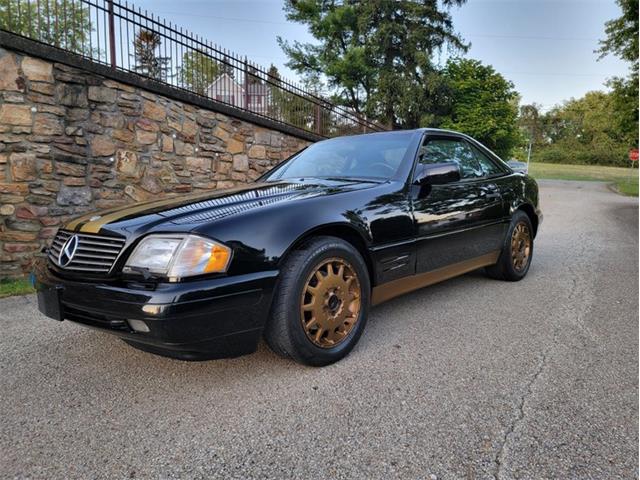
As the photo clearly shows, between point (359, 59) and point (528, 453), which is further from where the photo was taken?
point (359, 59)

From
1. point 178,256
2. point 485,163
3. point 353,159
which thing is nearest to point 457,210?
point 353,159

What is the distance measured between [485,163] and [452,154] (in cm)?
60

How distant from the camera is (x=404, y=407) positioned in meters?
2.18

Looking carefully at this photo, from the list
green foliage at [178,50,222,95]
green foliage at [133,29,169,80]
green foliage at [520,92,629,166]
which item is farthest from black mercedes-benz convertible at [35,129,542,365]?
green foliage at [520,92,629,166]

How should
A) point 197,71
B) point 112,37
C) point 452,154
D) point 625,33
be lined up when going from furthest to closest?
point 625,33
point 197,71
point 112,37
point 452,154

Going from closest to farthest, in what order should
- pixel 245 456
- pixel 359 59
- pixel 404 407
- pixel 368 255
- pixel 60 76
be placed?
pixel 245 456, pixel 404 407, pixel 368 255, pixel 60 76, pixel 359 59

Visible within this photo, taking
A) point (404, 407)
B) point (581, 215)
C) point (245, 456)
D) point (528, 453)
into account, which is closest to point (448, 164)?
point (404, 407)

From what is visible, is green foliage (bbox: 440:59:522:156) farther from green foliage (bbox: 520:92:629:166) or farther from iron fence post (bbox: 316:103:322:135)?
green foliage (bbox: 520:92:629:166)

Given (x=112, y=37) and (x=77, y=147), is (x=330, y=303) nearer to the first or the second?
(x=77, y=147)

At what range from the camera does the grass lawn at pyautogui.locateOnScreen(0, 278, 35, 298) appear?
13.7ft

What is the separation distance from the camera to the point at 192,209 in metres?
2.45

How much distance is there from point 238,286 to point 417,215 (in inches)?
59.7

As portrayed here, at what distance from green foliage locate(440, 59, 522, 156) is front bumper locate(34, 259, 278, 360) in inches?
914

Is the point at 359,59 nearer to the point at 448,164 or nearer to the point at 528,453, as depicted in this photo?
the point at 448,164
